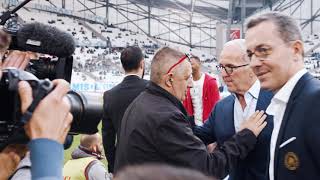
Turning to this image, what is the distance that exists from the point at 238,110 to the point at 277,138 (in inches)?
30.4

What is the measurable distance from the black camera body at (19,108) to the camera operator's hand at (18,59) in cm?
42

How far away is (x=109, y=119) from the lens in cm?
376

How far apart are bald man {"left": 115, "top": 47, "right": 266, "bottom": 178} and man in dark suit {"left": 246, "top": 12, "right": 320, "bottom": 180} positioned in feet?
1.19

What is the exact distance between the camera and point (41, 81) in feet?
3.98

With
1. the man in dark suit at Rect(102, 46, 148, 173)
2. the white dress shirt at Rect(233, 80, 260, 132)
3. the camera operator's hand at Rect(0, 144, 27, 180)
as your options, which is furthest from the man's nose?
the man in dark suit at Rect(102, 46, 148, 173)

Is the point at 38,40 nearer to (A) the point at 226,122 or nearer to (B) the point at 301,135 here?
(B) the point at 301,135

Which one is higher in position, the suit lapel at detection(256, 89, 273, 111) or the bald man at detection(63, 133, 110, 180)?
the suit lapel at detection(256, 89, 273, 111)

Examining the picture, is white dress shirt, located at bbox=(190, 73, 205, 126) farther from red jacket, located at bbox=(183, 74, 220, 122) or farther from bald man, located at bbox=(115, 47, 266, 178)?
bald man, located at bbox=(115, 47, 266, 178)

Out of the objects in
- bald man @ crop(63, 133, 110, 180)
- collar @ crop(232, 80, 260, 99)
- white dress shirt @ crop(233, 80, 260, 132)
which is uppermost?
collar @ crop(232, 80, 260, 99)

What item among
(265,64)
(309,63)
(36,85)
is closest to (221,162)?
(265,64)

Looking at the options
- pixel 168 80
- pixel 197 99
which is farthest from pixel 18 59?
pixel 197 99

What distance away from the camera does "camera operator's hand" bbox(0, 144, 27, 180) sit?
154cm

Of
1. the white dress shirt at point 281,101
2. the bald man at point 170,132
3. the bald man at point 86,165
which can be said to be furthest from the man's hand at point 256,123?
the bald man at point 86,165

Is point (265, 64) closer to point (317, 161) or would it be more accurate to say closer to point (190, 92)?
point (317, 161)
